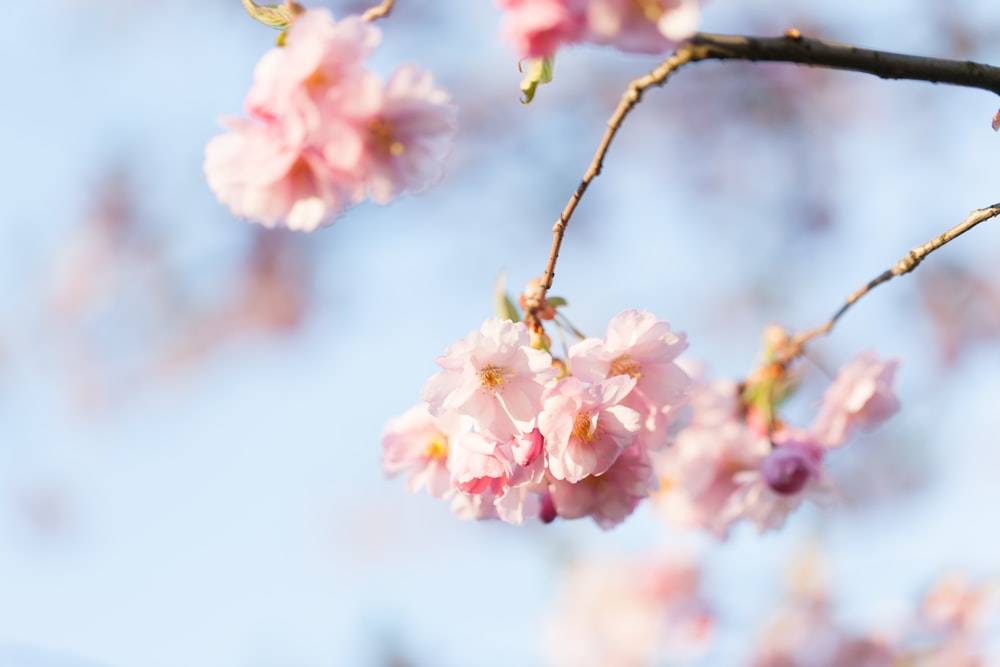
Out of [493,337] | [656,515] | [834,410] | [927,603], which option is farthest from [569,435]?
[927,603]

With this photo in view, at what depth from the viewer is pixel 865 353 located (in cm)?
197

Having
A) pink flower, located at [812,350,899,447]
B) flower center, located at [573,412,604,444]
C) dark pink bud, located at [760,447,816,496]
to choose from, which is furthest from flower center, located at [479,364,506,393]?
pink flower, located at [812,350,899,447]

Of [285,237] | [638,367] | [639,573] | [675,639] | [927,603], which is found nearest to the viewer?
[638,367]

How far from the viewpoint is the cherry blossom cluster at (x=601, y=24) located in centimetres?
102

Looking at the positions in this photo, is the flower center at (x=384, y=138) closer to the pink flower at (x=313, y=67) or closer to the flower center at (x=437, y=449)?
the pink flower at (x=313, y=67)

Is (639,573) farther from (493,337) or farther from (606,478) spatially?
(493,337)

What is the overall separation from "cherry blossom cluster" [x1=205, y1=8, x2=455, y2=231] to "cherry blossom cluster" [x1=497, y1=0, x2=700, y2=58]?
205 millimetres

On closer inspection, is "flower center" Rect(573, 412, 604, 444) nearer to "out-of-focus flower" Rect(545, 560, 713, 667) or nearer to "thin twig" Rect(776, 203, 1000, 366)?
"thin twig" Rect(776, 203, 1000, 366)

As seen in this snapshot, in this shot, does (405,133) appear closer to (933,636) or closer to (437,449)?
(437,449)

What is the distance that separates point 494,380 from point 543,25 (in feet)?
1.54

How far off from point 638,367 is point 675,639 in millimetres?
2744

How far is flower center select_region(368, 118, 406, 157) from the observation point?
126 cm

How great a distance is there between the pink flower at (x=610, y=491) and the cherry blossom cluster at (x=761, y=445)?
299 millimetres

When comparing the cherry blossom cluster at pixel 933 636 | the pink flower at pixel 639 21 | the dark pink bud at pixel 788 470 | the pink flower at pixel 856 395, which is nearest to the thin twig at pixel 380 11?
the pink flower at pixel 639 21
